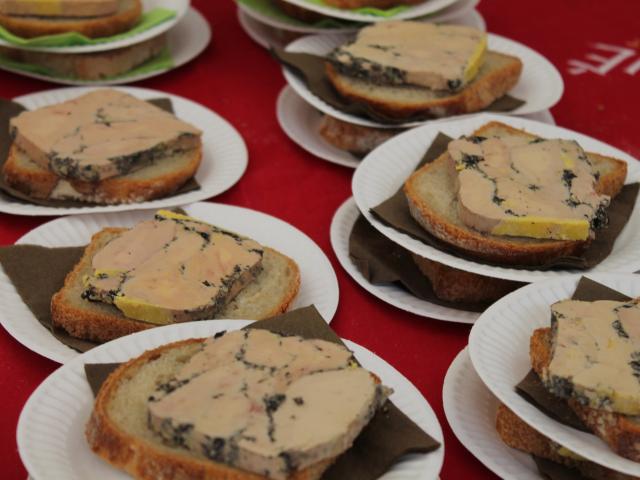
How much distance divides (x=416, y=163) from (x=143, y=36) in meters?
1.17

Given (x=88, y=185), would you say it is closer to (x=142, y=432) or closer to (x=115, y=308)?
(x=115, y=308)

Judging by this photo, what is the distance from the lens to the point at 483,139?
2.75 m

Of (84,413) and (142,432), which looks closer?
(142,432)

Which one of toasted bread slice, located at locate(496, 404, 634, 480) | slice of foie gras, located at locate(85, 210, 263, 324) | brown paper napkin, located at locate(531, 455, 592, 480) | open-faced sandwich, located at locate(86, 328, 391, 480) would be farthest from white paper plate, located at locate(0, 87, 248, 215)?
brown paper napkin, located at locate(531, 455, 592, 480)

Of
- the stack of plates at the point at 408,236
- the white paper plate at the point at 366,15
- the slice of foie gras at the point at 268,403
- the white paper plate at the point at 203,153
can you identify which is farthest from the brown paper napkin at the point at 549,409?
the white paper plate at the point at 366,15

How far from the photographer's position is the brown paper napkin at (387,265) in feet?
8.17

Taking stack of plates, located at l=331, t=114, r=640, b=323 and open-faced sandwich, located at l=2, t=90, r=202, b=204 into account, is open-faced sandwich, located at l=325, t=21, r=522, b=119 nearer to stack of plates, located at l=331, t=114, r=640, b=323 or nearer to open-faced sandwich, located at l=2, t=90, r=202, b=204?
stack of plates, located at l=331, t=114, r=640, b=323

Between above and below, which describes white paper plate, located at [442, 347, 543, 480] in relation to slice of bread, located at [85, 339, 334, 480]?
below

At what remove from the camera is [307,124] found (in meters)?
3.30

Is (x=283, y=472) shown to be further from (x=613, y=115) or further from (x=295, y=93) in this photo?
(x=613, y=115)

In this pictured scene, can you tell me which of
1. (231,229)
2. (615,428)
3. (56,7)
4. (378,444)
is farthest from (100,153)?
(615,428)

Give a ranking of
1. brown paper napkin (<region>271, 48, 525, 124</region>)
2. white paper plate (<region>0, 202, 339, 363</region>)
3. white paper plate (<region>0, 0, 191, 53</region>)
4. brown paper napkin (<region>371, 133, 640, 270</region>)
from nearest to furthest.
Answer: white paper plate (<region>0, 202, 339, 363</region>) < brown paper napkin (<region>371, 133, 640, 270</region>) < brown paper napkin (<region>271, 48, 525, 124</region>) < white paper plate (<region>0, 0, 191, 53</region>)

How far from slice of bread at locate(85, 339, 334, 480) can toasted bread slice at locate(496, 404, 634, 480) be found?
0.45m

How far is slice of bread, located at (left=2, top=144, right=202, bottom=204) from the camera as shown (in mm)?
2746
